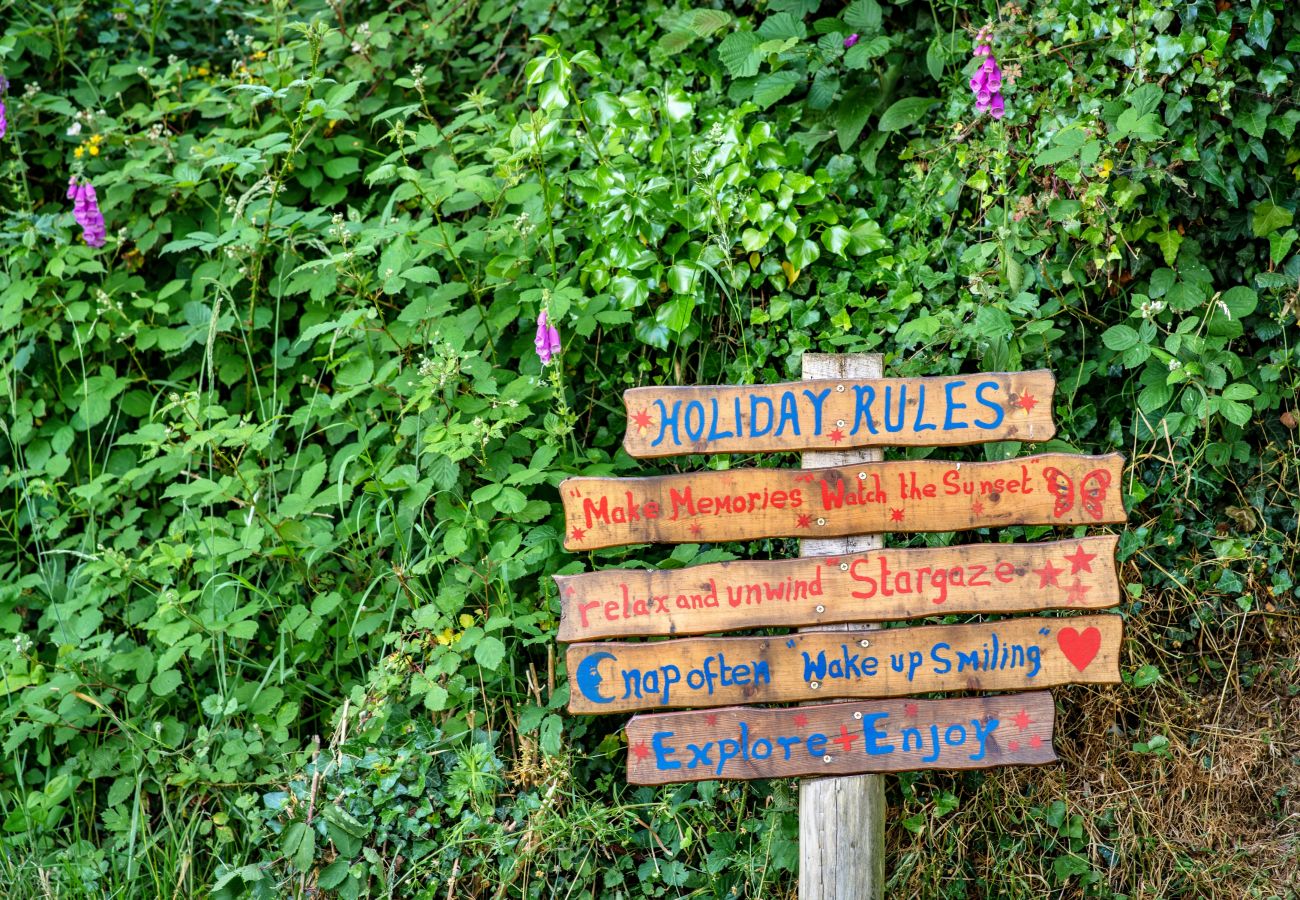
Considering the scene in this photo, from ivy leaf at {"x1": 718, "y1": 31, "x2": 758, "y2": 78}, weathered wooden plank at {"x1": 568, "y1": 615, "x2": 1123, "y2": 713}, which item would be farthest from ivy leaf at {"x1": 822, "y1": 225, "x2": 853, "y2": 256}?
weathered wooden plank at {"x1": 568, "y1": 615, "x2": 1123, "y2": 713}

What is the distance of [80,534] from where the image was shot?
12.2 feet

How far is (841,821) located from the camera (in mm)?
2514

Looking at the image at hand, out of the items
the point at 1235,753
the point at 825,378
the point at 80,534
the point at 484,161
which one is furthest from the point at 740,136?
the point at 80,534

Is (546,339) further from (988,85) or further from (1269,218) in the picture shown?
(1269,218)

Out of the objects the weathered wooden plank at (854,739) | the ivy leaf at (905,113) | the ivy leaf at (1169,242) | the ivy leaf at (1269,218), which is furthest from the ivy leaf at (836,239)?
the weathered wooden plank at (854,739)

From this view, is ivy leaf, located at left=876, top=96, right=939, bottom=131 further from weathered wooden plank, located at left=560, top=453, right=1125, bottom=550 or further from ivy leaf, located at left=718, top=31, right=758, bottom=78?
weathered wooden plank, located at left=560, top=453, right=1125, bottom=550

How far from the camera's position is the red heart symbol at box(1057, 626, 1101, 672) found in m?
2.43

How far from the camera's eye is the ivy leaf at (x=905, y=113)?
3.46m

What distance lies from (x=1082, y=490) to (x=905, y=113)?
1.54 m

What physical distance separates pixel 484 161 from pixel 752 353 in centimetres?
123

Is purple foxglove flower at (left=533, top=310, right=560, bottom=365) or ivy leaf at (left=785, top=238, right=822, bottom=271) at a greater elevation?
ivy leaf at (left=785, top=238, right=822, bottom=271)

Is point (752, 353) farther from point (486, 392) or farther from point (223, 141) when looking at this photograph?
point (223, 141)

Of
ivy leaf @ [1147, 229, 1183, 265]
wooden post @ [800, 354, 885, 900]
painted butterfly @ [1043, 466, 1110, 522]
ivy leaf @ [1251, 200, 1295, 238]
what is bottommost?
wooden post @ [800, 354, 885, 900]

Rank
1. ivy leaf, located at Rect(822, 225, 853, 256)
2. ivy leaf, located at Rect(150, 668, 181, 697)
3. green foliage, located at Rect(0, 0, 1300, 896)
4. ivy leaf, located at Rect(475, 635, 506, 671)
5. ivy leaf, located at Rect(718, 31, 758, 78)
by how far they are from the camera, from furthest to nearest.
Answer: ivy leaf, located at Rect(718, 31, 758, 78) < ivy leaf, located at Rect(822, 225, 853, 256) < ivy leaf, located at Rect(150, 668, 181, 697) < green foliage, located at Rect(0, 0, 1300, 896) < ivy leaf, located at Rect(475, 635, 506, 671)
